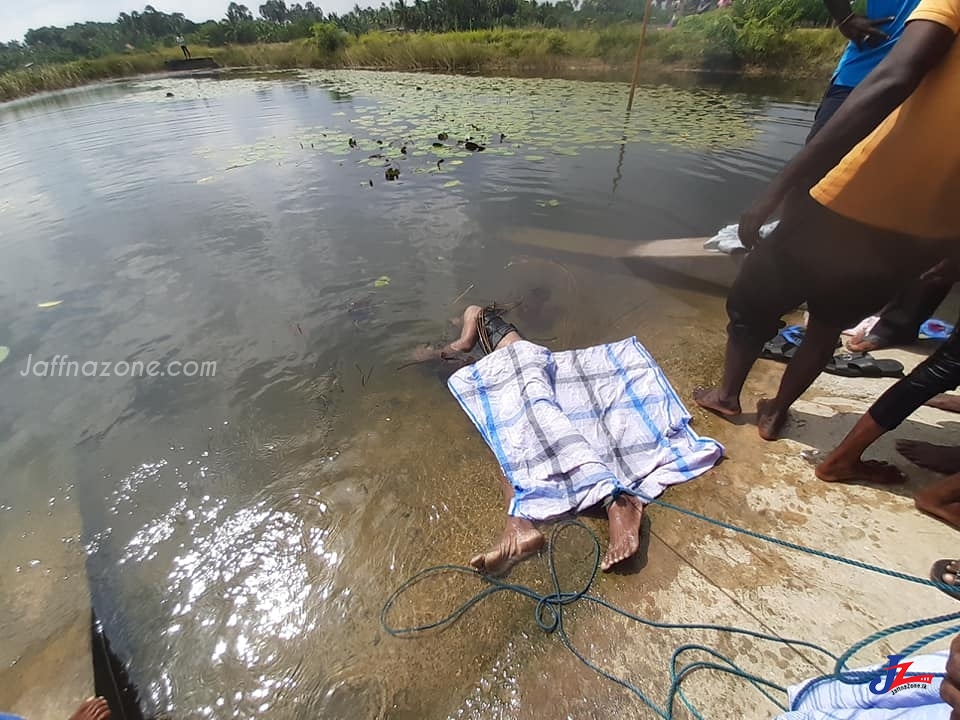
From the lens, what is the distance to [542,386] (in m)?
2.44

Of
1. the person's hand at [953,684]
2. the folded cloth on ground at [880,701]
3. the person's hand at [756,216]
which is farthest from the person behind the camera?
the person's hand at [756,216]

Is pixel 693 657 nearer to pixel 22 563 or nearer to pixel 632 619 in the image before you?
pixel 632 619

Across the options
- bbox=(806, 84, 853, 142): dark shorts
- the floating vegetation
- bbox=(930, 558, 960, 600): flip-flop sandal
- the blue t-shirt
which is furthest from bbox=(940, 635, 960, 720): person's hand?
the floating vegetation

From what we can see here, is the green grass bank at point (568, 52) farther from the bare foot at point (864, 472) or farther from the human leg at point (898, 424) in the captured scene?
the bare foot at point (864, 472)

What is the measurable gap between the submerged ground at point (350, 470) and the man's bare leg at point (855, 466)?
67mm

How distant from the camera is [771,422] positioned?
221 cm

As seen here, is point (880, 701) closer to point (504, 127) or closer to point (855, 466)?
point (855, 466)

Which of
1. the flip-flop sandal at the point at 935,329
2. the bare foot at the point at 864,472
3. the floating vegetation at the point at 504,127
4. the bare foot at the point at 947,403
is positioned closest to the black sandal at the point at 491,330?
the bare foot at the point at 864,472

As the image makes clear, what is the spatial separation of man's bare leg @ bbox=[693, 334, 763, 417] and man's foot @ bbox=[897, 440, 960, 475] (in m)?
0.69

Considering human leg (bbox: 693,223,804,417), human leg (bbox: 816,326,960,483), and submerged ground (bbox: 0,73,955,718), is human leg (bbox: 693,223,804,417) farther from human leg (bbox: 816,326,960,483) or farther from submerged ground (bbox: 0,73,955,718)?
human leg (bbox: 816,326,960,483)

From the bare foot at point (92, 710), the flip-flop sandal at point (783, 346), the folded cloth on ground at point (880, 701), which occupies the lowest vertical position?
the flip-flop sandal at point (783, 346)

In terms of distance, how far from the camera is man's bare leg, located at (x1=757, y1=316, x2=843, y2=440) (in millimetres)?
1874

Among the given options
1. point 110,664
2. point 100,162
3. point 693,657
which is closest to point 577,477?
point 693,657

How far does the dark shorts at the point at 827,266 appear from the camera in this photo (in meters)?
1.58
